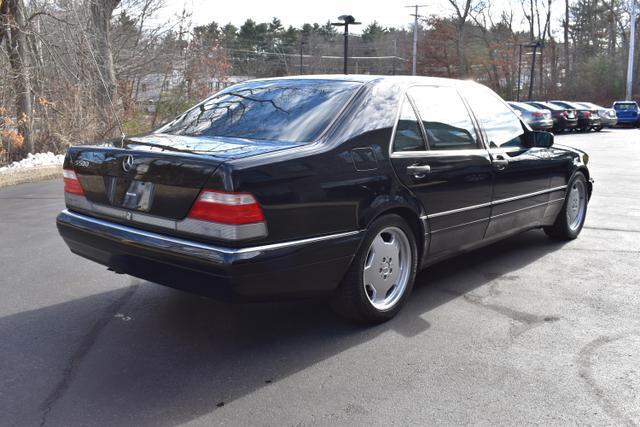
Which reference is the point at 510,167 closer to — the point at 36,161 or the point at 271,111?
the point at 271,111

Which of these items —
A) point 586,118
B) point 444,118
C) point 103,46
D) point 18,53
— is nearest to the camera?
point 444,118

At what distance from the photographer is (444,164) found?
431 centimetres

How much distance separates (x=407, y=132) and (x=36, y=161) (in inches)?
452

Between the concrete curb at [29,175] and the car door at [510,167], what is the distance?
8.91 meters

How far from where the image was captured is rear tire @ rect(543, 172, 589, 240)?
613 centimetres

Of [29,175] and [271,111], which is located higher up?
[271,111]

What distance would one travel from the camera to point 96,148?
386cm

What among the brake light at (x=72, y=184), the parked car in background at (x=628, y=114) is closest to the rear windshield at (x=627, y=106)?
the parked car in background at (x=628, y=114)

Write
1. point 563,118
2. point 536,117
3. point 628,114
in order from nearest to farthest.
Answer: point 536,117 → point 563,118 → point 628,114

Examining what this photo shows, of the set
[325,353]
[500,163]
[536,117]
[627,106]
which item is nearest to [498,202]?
[500,163]

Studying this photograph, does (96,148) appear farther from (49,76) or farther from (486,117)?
(49,76)

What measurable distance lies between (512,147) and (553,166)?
716 mm

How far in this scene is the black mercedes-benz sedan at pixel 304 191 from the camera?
3.20m

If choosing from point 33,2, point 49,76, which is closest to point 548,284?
point 49,76
